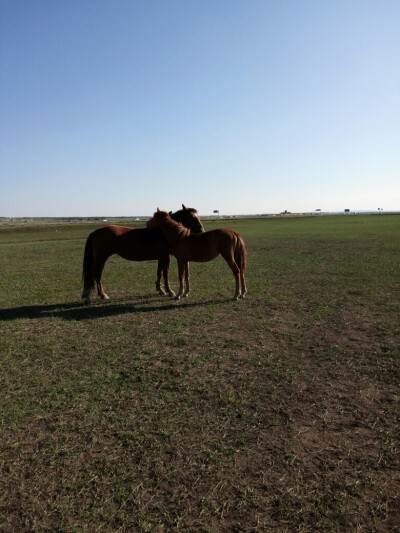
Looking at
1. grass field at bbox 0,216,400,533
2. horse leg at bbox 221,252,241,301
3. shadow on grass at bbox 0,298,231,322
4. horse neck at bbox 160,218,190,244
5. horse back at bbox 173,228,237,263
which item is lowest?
grass field at bbox 0,216,400,533

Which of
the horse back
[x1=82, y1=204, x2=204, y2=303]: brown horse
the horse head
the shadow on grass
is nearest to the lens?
the shadow on grass

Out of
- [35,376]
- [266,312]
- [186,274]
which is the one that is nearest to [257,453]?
[35,376]

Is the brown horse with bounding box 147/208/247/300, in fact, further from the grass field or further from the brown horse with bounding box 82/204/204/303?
the grass field

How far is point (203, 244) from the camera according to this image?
28.3ft

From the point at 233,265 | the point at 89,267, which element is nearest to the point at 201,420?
the point at 233,265

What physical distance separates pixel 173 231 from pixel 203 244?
0.92m

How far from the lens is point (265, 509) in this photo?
244 centimetres

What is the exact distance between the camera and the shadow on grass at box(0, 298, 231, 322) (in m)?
7.64

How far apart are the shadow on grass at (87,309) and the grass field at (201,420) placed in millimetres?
122

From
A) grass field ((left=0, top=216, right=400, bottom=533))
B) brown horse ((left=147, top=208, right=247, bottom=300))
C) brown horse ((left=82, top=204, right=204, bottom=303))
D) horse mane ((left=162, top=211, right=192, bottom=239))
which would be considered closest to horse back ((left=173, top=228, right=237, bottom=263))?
brown horse ((left=147, top=208, right=247, bottom=300))

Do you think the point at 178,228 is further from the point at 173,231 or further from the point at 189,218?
the point at 189,218

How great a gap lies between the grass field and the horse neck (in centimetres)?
207

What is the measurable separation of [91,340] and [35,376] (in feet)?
4.79

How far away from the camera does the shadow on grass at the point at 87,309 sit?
7645mm
